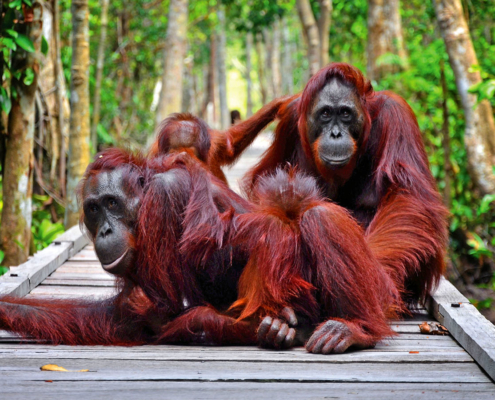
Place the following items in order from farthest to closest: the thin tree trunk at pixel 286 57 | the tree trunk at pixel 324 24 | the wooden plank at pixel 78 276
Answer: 1. the thin tree trunk at pixel 286 57
2. the tree trunk at pixel 324 24
3. the wooden plank at pixel 78 276

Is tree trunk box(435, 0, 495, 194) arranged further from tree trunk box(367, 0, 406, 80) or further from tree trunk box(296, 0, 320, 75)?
tree trunk box(296, 0, 320, 75)

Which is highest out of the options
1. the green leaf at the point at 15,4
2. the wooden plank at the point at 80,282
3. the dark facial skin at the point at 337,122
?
the green leaf at the point at 15,4

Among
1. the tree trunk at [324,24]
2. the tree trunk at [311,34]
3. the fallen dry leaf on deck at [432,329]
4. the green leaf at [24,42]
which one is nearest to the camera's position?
the fallen dry leaf on deck at [432,329]

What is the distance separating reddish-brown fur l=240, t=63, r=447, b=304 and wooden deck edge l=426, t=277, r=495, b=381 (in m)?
0.10

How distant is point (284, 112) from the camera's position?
377 centimetres

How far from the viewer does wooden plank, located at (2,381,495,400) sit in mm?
1913

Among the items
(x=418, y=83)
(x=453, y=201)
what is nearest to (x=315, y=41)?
(x=418, y=83)

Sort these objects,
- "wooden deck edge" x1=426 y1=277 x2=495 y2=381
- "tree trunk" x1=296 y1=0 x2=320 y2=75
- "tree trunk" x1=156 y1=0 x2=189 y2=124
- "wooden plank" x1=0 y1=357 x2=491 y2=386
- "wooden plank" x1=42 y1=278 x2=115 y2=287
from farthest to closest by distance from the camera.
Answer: "tree trunk" x1=296 y1=0 x2=320 y2=75 → "tree trunk" x1=156 y1=0 x2=189 y2=124 → "wooden plank" x1=42 y1=278 x2=115 y2=287 → "wooden deck edge" x1=426 y1=277 x2=495 y2=381 → "wooden plank" x1=0 y1=357 x2=491 y2=386

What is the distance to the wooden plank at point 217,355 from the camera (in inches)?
90.8

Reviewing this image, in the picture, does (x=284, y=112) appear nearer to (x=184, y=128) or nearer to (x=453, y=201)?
(x=184, y=128)

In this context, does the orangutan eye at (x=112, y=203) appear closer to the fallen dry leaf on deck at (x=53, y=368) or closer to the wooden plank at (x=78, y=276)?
the fallen dry leaf on deck at (x=53, y=368)

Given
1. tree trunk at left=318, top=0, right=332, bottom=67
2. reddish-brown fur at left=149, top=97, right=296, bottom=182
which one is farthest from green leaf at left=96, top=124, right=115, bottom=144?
reddish-brown fur at left=149, top=97, right=296, bottom=182

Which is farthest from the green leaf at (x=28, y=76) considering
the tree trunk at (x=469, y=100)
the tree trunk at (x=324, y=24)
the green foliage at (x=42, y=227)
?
the tree trunk at (x=324, y=24)

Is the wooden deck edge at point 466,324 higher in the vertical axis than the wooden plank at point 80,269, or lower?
higher
